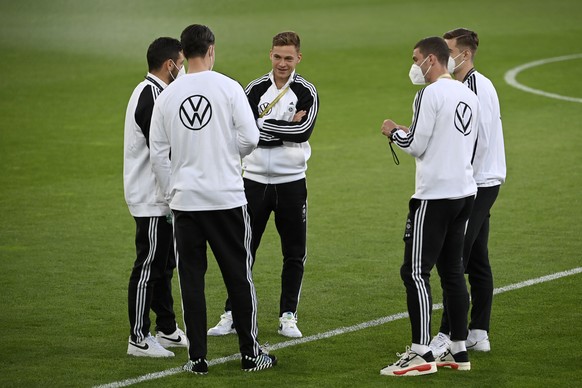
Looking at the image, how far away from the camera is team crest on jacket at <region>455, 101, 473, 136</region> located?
6801 millimetres

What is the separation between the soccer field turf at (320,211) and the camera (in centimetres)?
730

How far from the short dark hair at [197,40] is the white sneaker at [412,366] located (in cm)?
237

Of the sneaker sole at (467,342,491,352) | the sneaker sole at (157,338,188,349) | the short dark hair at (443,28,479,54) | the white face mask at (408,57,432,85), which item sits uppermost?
the short dark hair at (443,28,479,54)

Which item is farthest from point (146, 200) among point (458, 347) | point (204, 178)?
point (458, 347)

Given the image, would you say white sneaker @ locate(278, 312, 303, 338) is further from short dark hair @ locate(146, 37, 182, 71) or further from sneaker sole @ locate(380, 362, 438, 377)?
short dark hair @ locate(146, 37, 182, 71)

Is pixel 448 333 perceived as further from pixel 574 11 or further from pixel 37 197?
pixel 574 11

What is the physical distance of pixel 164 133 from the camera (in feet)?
22.2

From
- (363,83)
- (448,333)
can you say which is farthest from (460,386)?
(363,83)

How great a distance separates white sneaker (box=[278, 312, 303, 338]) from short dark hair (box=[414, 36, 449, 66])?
7.67ft

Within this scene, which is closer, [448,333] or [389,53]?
[448,333]

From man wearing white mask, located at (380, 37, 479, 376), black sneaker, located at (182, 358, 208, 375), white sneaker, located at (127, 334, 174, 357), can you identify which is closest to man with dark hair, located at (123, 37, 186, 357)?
white sneaker, located at (127, 334, 174, 357)

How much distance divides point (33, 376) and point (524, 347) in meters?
3.41

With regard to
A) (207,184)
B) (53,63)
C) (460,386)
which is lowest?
(460,386)

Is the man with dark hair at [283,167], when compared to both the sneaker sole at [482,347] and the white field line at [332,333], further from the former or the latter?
the sneaker sole at [482,347]
